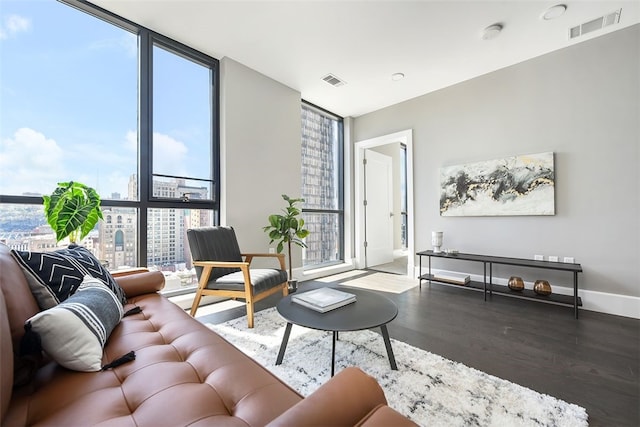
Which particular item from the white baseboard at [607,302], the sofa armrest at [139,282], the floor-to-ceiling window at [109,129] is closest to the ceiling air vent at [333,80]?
the floor-to-ceiling window at [109,129]

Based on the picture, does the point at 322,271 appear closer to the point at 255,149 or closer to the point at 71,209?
the point at 255,149

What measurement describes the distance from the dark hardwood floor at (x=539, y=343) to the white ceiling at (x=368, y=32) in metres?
2.92

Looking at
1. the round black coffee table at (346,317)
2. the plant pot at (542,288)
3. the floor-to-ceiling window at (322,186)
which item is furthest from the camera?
the floor-to-ceiling window at (322,186)

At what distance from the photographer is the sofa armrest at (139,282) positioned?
5.95 ft

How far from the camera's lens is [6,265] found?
107 cm

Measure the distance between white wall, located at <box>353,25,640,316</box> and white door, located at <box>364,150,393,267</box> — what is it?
152cm

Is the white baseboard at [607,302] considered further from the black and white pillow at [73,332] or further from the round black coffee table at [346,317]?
the black and white pillow at [73,332]

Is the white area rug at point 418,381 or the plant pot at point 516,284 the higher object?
the plant pot at point 516,284

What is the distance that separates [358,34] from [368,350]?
3041 mm

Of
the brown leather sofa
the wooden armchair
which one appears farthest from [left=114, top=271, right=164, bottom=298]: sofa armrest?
the brown leather sofa

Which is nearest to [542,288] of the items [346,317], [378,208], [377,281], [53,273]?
[377,281]

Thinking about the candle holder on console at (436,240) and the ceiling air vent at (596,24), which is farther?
the candle holder on console at (436,240)

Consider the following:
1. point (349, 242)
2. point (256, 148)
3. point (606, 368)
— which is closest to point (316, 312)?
point (606, 368)

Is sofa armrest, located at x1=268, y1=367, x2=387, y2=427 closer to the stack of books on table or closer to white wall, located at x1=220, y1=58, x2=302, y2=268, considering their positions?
the stack of books on table
